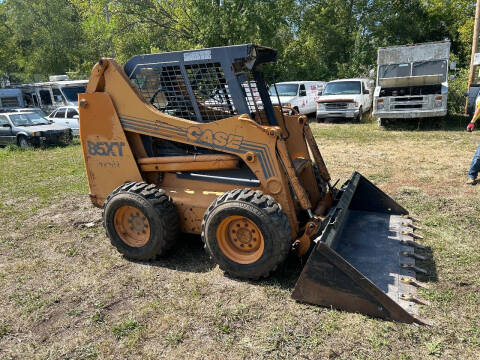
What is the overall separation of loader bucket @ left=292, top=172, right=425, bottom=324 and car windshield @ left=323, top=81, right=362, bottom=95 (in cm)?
1189

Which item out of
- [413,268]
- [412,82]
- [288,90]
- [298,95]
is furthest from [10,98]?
[413,268]

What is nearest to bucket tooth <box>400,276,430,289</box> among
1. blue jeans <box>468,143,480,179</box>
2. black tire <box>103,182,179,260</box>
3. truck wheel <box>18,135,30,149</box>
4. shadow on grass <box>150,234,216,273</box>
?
shadow on grass <box>150,234,216,273</box>

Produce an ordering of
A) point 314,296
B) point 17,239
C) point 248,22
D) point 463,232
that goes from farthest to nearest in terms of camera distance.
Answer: point 248,22 → point 17,239 → point 463,232 → point 314,296

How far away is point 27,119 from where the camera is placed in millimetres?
14750

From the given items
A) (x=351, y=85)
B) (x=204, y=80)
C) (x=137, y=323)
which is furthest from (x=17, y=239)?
(x=351, y=85)

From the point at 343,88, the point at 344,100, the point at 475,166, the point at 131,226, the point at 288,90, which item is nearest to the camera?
the point at 131,226

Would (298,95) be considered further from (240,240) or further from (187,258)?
(240,240)

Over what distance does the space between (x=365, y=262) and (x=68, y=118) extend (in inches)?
591

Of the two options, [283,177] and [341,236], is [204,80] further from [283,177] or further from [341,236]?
[341,236]

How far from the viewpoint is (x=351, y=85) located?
53.5 feet

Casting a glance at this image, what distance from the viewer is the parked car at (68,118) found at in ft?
51.8

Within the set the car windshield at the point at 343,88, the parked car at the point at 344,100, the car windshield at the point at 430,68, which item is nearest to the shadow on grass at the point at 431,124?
the car windshield at the point at 430,68

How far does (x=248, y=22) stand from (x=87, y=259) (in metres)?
16.2

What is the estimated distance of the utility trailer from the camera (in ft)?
41.8
